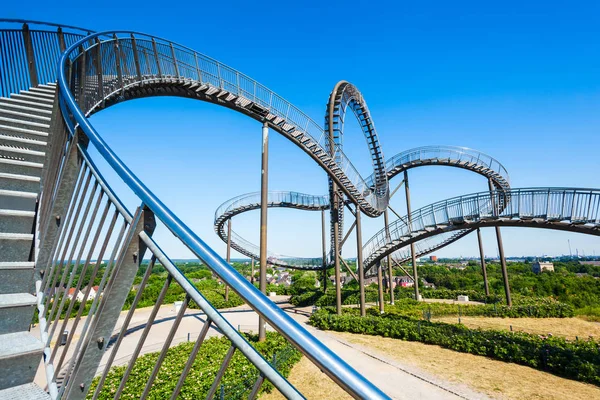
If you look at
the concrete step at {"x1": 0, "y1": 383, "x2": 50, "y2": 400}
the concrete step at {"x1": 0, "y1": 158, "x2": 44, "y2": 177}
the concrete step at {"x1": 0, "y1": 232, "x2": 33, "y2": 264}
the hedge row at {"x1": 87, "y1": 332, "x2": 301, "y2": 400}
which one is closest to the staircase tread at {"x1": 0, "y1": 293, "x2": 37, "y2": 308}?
the concrete step at {"x1": 0, "y1": 232, "x2": 33, "y2": 264}

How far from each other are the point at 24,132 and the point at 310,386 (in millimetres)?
7935

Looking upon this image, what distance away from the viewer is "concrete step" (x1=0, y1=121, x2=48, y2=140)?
3.33 m

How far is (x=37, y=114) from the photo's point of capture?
159 inches

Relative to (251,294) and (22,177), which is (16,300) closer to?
(22,177)

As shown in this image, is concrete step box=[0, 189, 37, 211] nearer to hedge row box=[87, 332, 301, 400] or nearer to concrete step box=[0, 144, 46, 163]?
concrete step box=[0, 144, 46, 163]

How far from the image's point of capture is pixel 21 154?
3.12 m

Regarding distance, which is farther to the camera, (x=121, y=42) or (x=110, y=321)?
(x=121, y=42)

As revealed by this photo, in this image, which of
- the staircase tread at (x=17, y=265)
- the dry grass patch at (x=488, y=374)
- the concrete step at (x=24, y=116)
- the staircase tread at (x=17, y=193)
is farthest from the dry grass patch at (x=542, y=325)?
the concrete step at (x=24, y=116)

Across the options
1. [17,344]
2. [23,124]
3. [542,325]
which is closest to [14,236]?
[17,344]

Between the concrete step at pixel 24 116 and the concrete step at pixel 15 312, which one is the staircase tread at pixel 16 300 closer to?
the concrete step at pixel 15 312

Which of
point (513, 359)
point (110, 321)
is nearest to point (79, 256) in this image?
point (110, 321)

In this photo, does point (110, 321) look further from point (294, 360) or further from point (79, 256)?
point (294, 360)

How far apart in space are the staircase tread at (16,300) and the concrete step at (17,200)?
39.1 inches

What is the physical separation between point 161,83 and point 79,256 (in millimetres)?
8737
